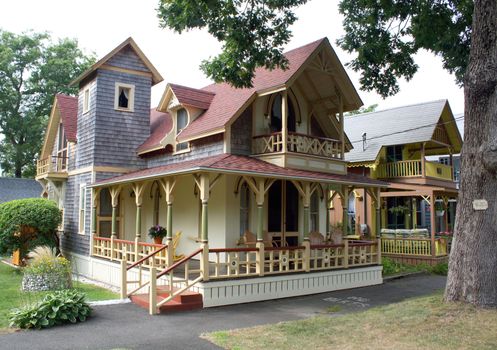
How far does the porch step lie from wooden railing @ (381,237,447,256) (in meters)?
12.4

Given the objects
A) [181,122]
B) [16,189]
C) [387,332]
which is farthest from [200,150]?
[16,189]

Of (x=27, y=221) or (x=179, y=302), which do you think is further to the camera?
(x=27, y=221)

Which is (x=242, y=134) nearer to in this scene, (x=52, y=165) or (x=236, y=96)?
(x=236, y=96)

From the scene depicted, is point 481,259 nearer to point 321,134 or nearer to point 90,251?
point 321,134

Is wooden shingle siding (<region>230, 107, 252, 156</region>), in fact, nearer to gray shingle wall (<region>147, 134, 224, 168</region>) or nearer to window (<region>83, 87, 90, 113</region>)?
gray shingle wall (<region>147, 134, 224, 168</region>)

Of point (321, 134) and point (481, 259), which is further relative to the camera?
point (321, 134)

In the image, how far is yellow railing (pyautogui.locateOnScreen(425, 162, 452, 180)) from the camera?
911 inches

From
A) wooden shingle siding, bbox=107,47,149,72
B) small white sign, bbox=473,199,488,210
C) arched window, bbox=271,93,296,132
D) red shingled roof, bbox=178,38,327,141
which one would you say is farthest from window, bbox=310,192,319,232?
wooden shingle siding, bbox=107,47,149,72

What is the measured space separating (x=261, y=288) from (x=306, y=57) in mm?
6962

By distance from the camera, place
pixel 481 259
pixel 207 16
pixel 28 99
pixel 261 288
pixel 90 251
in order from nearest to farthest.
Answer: pixel 481 259, pixel 261 288, pixel 207 16, pixel 90 251, pixel 28 99

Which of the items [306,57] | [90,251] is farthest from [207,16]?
[90,251]

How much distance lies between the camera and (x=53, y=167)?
21062 millimetres

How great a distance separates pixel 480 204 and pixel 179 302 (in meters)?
6.88

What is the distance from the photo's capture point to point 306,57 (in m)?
14.2
